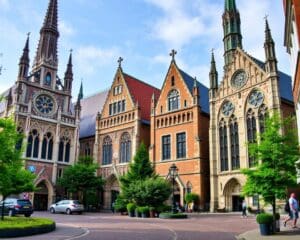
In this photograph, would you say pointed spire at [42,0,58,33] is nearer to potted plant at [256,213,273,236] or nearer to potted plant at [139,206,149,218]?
potted plant at [139,206,149,218]

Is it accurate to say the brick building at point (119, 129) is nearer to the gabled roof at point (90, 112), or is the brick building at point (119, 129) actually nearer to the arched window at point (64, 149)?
the gabled roof at point (90, 112)

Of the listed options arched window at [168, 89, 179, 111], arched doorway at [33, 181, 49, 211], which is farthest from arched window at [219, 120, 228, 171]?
arched doorway at [33, 181, 49, 211]

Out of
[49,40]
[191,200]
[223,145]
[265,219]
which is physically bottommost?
[265,219]

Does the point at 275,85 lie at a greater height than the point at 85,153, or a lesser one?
greater

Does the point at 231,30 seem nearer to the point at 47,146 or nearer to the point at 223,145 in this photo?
the point at 223,145

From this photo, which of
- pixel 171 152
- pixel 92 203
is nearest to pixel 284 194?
pixel 171 152

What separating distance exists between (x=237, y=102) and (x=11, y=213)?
90.3ft

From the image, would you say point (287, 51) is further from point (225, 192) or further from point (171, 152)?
point (171, 152)

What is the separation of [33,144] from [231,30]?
3611cm

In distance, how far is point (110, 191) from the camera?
51.3 metres

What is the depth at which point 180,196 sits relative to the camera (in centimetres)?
4209

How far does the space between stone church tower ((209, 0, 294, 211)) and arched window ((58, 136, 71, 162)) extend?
28224 mm

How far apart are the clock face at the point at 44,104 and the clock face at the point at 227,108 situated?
103ft

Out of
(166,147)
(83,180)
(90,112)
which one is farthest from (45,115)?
(166,147)
